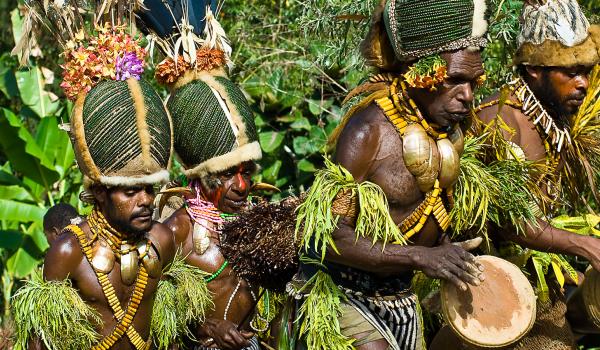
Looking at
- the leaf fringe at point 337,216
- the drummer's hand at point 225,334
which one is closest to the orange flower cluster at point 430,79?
the leaf fringe at point 337,216

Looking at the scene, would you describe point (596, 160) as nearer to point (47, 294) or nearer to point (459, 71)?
point (459, 71)

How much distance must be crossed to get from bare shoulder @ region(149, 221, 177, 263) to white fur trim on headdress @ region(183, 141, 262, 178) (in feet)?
1.98

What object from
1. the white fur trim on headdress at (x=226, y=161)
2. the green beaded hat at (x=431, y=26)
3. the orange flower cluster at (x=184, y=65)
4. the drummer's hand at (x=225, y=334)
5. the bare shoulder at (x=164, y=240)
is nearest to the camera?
the green beaded hat at (x=431, y=26)

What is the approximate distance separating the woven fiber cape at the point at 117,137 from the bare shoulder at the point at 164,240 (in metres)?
0.36

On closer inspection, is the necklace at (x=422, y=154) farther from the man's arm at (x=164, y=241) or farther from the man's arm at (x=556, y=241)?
the man's arm at (x=164, y=241)

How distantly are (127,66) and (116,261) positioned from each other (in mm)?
997

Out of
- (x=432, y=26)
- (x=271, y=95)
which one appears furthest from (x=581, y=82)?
(x=271, y=95)

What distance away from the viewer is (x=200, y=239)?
19.4ft

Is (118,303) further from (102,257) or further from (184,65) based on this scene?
(184,65)

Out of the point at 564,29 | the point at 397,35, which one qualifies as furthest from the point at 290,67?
the point at 397,35

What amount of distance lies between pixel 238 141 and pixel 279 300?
96cm

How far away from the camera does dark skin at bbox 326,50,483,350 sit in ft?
14.9

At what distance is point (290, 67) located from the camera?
8.97 meters

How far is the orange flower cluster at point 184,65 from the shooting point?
620 cm
